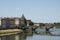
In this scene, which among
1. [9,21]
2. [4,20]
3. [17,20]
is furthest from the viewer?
[17,20]

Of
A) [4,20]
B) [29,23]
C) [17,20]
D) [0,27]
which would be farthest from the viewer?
[29,23]

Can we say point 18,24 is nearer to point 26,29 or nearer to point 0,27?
point 26,29

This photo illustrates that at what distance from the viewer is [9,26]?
85625 millimetres

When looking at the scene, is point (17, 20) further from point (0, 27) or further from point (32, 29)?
point (0, 27)

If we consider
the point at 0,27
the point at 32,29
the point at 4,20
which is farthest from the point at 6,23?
the point at 32,29

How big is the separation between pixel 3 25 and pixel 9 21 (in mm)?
9472

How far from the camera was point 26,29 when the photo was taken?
311 feet

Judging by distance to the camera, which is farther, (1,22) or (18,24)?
(18,24)

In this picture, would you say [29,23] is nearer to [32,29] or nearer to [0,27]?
[32,29]

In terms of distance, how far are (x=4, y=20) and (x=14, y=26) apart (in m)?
8.64

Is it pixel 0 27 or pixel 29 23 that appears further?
pixel 29 23

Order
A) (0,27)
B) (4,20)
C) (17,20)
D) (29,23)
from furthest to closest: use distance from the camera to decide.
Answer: (29,23) < (17,20) < (4,20) < (0,27)

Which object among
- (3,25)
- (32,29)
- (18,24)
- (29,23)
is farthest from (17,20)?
(29,23)

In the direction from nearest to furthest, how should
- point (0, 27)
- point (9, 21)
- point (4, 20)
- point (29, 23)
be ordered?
point (0, 27)
point (4, 20)
point (9, 21)
point (29, 23)
